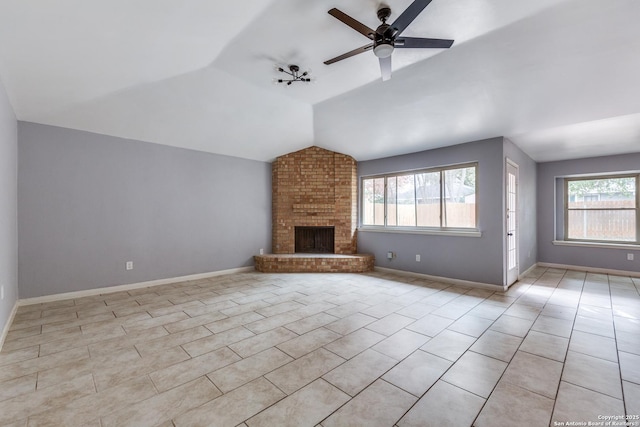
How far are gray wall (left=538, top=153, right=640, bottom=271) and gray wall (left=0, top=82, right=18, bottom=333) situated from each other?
8673mm

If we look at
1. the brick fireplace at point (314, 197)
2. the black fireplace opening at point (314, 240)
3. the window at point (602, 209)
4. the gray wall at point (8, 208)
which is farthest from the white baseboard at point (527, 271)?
the gray wall at point (8, 208)

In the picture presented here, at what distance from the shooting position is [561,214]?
233 inches

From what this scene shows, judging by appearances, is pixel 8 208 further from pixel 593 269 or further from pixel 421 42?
pixel 593 269

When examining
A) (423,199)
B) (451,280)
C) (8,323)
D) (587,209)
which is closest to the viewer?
(8,323)

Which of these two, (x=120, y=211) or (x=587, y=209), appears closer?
(x=120, y=211)

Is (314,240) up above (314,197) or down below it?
below

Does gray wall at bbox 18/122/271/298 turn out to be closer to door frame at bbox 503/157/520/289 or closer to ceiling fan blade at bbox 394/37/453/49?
ceiling fan blade at bbox 394/37/453/49

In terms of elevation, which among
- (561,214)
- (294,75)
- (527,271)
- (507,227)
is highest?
(294,75)

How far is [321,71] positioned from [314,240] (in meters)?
3.85

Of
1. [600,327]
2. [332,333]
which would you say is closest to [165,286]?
[332,333]

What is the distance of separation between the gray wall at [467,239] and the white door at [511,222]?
20 cm

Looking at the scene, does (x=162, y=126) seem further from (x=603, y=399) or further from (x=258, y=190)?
(x=603, y=399)

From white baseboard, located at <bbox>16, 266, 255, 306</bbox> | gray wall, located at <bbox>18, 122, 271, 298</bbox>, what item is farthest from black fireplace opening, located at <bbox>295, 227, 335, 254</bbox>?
white baseboard, located at <bbox>16, 266, 255, 306</bbox>

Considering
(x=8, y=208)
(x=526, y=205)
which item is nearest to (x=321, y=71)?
(x=8, y=208)
